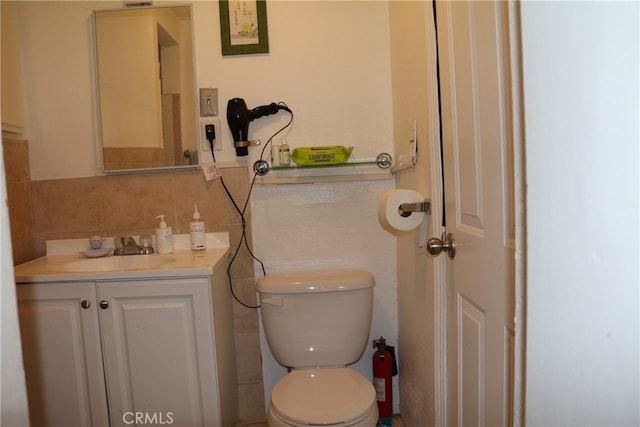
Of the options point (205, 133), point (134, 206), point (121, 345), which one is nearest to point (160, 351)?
point (121, 345)

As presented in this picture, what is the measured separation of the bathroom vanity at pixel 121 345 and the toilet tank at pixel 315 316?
0.28 metres

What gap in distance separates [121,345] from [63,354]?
0.70 ft

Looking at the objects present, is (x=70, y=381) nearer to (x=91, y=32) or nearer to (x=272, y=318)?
(x=272, y=318)

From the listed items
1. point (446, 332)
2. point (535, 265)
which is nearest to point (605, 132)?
point (535, 265)

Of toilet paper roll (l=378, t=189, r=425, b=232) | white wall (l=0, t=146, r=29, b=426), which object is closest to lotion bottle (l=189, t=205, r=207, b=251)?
toilet paper roll (l=378, t=189, r=425, b=232)

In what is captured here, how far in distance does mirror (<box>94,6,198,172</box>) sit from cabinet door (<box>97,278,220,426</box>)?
0.67 meters

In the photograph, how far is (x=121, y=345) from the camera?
1494 mm

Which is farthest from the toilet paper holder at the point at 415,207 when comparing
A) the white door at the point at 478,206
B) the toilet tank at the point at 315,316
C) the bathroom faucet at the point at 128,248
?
the bathroom faucet at the point at 128,248

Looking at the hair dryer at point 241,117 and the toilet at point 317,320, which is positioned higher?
the hair dryer at point 241,117

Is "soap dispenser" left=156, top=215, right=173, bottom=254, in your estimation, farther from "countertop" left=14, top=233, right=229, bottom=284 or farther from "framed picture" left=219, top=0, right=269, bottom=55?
"framed picture" left=219, top=0, right=269, bottom=55

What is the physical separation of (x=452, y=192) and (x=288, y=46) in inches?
46.0

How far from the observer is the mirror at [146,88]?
1882 millimetres

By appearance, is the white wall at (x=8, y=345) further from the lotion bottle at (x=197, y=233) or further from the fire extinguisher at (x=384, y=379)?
the fire extinguisher at (x=384, y=379)

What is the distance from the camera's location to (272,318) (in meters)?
1.73
